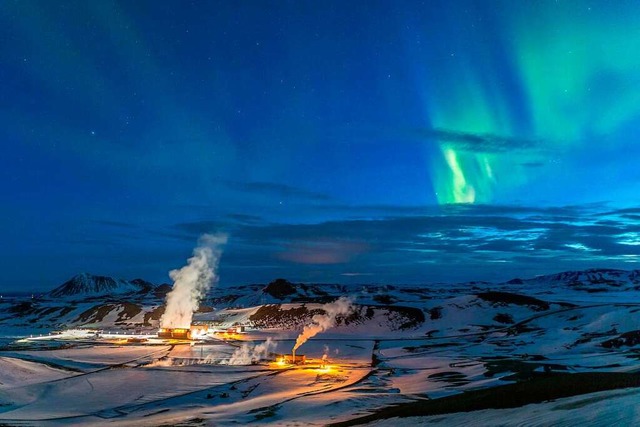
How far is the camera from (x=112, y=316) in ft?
598

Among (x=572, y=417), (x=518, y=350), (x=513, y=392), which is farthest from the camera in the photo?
(x=518, y=350)

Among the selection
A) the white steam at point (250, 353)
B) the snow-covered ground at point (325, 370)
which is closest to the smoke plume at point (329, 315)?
the snow-covered ground at point (325, 370)

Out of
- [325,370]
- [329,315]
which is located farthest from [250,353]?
[329,315]

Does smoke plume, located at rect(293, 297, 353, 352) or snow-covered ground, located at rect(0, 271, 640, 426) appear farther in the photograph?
smoke plume, located at rect(293, 297, 353, 352)

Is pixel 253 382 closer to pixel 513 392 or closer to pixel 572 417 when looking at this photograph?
pixel 513 392

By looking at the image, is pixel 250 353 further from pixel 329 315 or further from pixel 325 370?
pixel 329 315

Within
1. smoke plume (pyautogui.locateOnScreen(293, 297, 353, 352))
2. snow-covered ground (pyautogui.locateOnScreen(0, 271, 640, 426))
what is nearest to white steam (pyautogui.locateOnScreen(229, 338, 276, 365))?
snow-covered ground (pyautogui.locateOnScreen(0, 271, 640, 426))

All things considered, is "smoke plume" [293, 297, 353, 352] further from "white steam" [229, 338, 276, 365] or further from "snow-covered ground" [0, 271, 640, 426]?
"white steam" [229, 338, 276, 365]

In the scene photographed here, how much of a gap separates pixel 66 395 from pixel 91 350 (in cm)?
4162

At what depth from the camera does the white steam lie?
278ft

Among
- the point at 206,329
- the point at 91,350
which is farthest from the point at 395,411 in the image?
the point at 206,329

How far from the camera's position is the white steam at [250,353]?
8488cm

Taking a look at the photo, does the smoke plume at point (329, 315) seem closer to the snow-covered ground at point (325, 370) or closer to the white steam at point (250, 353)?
the snow-covered ground at point (325, 370)

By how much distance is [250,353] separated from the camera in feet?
309
